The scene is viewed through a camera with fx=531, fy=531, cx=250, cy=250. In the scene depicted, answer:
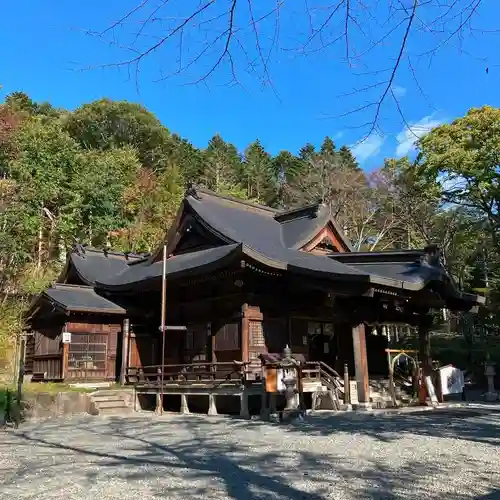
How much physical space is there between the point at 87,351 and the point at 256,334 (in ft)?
21.9

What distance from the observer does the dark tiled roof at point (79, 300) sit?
17625mm

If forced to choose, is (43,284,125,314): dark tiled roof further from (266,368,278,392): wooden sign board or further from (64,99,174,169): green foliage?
(64,99,174,169): green foliage

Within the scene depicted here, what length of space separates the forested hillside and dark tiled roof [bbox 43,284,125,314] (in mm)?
3455

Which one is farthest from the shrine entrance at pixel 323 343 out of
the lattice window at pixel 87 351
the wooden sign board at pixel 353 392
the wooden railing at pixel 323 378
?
the lattice window at pixel 87 351

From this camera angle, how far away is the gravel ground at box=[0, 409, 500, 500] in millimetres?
5547

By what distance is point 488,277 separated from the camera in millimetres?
39406

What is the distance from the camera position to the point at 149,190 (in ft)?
114

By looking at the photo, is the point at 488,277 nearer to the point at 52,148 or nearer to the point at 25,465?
the point at 52,148

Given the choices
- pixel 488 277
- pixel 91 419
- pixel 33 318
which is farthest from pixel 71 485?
pixel 488 277

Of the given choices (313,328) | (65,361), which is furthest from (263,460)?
(65,361)

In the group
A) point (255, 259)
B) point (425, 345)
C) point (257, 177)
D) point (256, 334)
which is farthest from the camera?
point (257, 177)

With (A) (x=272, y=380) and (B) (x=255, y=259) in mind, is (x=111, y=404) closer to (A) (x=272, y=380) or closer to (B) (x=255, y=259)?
(A) (x=272, y=380)

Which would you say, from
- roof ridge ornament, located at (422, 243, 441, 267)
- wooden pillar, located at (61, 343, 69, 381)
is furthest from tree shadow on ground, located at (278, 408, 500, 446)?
wooden pillar, located at (61, 343, 69, 381)

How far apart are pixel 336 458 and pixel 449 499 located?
2.37m
